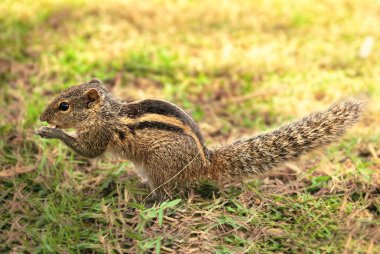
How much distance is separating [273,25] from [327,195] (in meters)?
4.77

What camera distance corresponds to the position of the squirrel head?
4.29 metres

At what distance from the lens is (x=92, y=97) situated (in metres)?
4.29

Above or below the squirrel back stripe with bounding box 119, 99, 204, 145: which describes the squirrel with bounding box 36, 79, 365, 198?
below

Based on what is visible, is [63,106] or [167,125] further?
[63,106]

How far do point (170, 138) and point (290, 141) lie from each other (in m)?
0.93

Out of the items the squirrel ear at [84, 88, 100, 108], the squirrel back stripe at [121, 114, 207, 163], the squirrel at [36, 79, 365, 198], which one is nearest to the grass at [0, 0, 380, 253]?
the squirrel at [36, 79, 365, 198]

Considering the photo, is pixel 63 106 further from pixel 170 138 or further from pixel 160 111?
pixel 170 138

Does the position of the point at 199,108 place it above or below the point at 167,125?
below

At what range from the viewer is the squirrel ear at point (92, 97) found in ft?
14.0

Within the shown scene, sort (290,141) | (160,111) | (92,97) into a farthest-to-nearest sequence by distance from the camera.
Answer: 1. (92,97)
2. (160,111)
3. (290,141)

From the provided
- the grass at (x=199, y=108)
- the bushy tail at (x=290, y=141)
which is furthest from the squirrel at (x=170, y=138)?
the grass at (x=199, y=108)

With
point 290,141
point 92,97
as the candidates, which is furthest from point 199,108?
point 290,141

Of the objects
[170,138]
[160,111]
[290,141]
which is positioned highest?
[160,111]

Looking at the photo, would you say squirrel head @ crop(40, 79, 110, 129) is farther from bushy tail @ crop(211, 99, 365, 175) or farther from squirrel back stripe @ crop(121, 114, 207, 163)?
bushy tail @ crop(211, 99, 365, 175)
